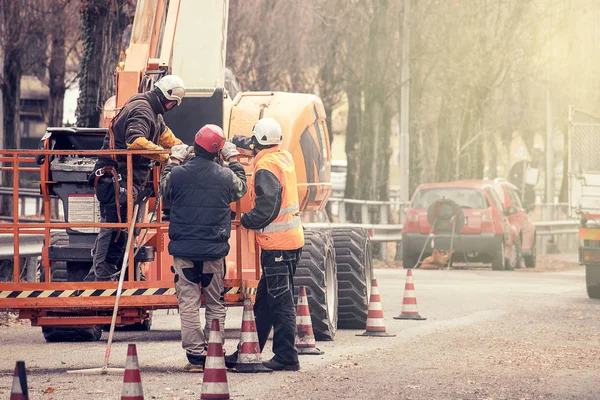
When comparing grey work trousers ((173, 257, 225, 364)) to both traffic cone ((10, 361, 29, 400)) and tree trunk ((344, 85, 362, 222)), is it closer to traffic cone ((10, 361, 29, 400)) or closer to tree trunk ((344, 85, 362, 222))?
traffic cone ((10, 361, 29, 400))

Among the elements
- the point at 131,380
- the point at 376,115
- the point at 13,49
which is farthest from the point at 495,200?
the point at 131,380

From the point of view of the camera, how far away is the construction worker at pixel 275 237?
A: 1223cm

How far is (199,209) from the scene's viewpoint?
1177 centimetres

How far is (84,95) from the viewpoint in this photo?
71.0ft

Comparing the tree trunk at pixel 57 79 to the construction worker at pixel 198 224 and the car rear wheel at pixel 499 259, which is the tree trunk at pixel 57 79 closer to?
the car rear wheel at pixel 499 259

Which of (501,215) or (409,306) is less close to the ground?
(501,215)

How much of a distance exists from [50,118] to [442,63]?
10.8 metres

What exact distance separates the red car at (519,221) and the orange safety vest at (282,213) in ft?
56.7

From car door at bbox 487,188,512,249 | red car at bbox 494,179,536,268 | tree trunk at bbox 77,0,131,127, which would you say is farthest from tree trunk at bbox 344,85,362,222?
tree trunk at bbox 77,0,131,127

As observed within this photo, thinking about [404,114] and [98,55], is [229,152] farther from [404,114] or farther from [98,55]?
[404,114]

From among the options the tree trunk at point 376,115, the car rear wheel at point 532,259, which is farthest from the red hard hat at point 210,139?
the tree trunk at point 376,115

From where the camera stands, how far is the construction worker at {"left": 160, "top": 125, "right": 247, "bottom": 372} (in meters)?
11.8

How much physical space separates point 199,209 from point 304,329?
206 centimetres

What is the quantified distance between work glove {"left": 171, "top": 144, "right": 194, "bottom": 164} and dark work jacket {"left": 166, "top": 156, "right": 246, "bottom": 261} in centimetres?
18
